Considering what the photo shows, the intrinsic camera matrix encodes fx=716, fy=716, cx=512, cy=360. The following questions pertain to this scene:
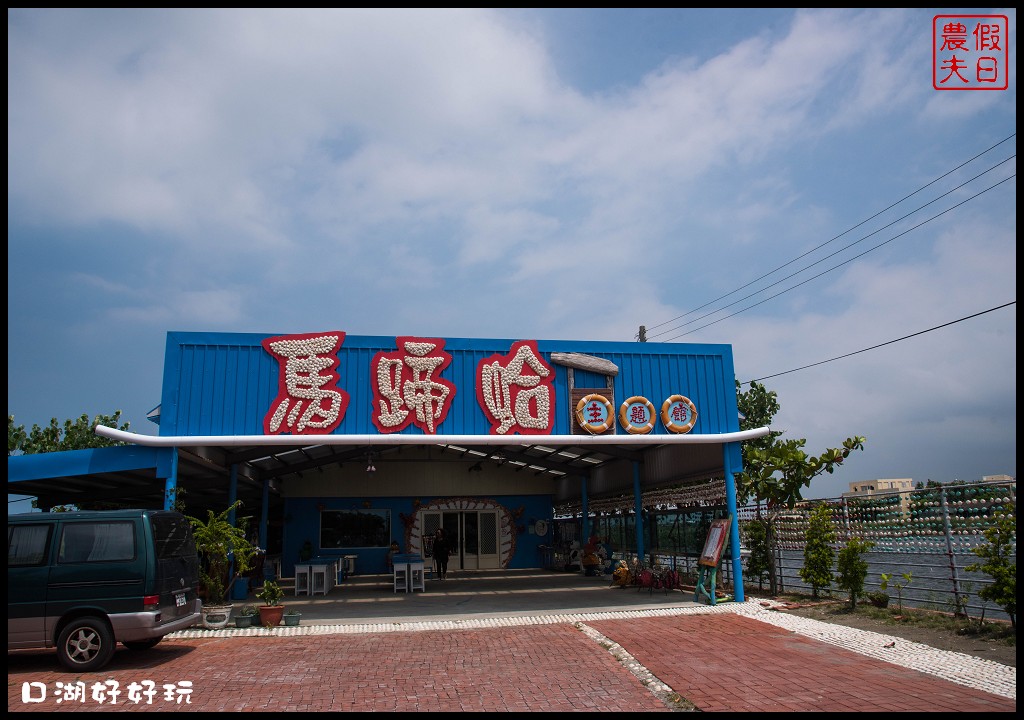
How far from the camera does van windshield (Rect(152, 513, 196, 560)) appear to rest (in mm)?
8828

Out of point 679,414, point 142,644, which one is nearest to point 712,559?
point 679,414

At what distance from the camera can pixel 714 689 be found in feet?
23.7

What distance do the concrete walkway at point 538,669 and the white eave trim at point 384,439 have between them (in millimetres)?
2974

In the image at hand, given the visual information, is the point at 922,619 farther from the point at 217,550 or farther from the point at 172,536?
the point at 217,550

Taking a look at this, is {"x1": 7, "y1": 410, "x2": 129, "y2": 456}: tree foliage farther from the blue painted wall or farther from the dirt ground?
the dirt ground

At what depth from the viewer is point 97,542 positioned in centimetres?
856

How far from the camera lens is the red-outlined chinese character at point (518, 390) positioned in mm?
13109

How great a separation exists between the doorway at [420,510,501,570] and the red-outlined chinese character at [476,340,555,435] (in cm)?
1174

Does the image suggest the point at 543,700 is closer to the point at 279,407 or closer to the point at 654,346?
the point at 279,407

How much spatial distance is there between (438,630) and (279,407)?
4.65 m

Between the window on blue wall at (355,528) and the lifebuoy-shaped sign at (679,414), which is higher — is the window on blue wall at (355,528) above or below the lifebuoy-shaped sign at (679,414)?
below

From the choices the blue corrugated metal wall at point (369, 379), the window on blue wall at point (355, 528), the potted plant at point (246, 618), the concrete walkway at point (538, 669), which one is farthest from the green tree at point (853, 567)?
the window on blue wall at point (355, 528)

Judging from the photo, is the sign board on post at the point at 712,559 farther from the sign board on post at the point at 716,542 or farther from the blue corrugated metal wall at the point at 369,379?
the blue corrugated metal wall at the point at 369,379

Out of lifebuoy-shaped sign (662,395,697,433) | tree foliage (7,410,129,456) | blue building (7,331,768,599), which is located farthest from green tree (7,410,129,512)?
lifebuoy-shaped sign (662,395,697,433)
